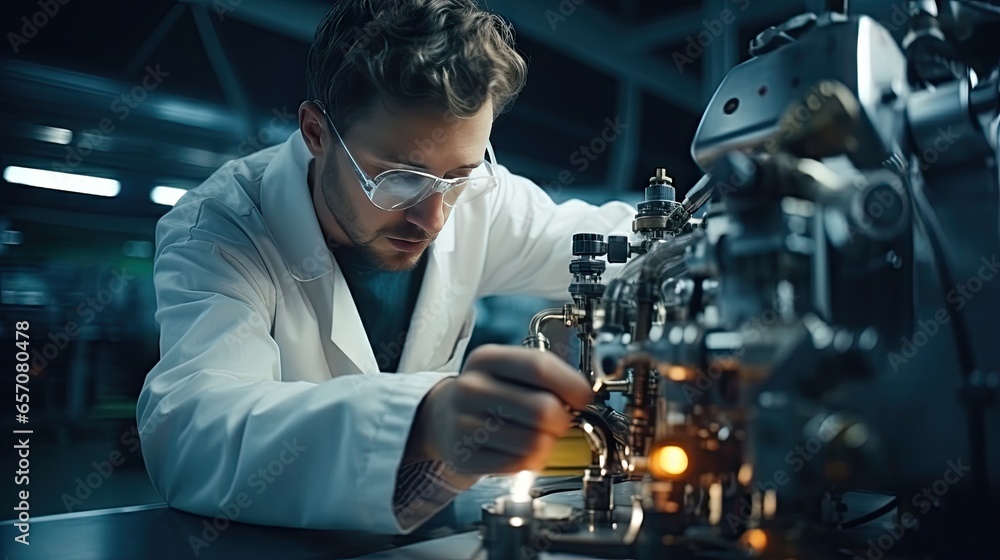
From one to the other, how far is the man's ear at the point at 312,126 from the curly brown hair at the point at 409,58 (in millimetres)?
28

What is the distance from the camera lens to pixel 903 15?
0.67 meters

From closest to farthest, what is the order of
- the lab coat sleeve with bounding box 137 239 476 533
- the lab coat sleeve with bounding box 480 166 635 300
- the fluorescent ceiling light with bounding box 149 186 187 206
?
the lab coat sleeve with bounding box 137 239 476 533, the lab coat sleeve with bounding box 480 166 635 300, the fluorescent ceiling light with bounding box 149 186 187 206

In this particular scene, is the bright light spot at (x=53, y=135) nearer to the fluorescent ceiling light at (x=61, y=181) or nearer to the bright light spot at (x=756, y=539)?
the fluorescent ceiling light at (x=61, y=181)

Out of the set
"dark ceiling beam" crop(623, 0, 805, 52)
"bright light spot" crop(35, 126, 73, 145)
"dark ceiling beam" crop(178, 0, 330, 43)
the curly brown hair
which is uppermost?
"dark ceiling beam" crop(623, 0, 805, 52)

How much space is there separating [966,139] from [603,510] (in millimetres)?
507

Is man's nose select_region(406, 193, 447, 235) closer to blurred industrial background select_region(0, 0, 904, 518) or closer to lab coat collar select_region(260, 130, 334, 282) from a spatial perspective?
lab coat collar select_region(260, 130, 334, 282)

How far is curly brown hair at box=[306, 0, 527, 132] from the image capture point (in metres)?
1.20

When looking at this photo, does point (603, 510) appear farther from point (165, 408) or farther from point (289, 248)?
point (289, 248)

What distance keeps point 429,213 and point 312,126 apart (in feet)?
1.13

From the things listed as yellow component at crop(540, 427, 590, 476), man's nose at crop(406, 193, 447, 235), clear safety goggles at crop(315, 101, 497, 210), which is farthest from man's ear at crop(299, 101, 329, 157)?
yellow component at crop(540, 427, 590, 476)

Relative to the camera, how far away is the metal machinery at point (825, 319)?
0.53 meters

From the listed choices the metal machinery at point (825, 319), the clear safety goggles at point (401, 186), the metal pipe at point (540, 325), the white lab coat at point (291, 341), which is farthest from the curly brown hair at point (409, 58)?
the metal machinery at point (825, 319)

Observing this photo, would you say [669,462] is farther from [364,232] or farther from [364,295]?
[364,295]

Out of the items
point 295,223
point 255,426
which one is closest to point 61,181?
point 295,223
